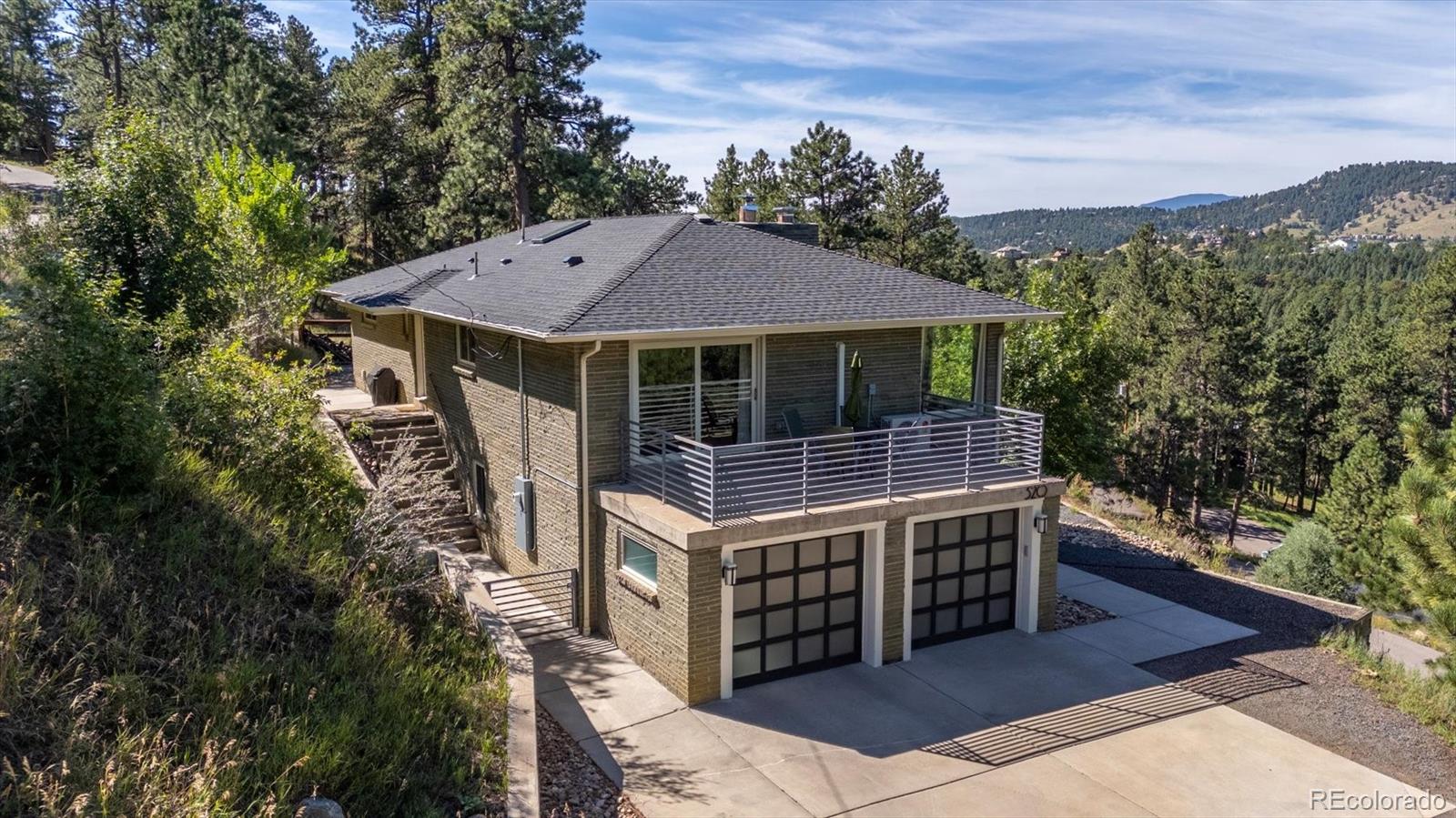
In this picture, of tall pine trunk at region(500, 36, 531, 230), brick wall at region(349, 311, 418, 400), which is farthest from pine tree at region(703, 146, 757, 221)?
brick wall at region(349, 311, 418, 400)

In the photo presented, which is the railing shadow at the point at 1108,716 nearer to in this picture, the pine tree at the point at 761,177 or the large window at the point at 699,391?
the large window at the point at 699,391

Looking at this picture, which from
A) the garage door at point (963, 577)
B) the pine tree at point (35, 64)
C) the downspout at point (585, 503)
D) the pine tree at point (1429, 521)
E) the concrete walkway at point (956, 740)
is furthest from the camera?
the pine tree at point (35, 64)

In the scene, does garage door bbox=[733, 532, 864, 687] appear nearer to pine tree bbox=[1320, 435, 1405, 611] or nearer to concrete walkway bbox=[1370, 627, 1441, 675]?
concrete walkway bbox=[1370, 627, 1441, 675]

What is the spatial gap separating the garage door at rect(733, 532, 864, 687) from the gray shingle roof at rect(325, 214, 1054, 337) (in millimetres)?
3279

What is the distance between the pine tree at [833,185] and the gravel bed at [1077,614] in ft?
87.8

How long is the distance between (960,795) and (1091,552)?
35.9ft

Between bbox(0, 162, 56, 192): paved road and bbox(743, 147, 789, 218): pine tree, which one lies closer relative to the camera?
bbox(0, 162, 56, 192): paved road

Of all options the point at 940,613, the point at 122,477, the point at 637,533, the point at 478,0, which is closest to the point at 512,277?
the point at 637,533

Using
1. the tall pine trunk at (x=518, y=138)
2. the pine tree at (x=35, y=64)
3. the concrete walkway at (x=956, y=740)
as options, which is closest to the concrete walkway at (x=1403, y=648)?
the concrete walkway at (x=956, y=740)

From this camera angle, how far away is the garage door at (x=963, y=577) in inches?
535

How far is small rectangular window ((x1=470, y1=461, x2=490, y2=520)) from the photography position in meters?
16.7

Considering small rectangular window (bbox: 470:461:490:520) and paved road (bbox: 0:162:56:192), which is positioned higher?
paved road (bbox: 0:162:56:192)

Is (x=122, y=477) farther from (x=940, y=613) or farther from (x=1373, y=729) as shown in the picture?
(x=1373, y=729)

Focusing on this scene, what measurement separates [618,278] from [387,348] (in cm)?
979
